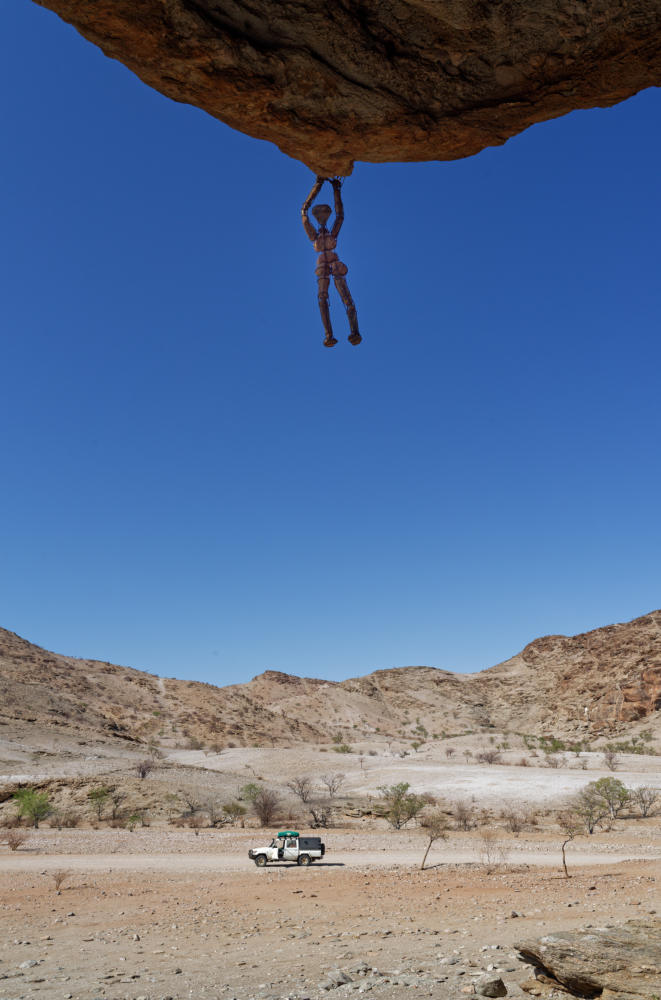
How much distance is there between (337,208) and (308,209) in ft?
1.12

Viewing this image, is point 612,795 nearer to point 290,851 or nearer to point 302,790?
point 302,790

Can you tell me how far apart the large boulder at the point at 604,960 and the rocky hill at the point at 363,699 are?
A: 4521 centimetres

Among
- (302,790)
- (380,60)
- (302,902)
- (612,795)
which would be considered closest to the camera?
(380,60)

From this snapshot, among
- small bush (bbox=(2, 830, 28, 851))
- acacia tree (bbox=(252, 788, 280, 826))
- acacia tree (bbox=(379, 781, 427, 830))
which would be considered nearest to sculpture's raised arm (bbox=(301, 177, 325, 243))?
small bush (bbox=(2, 830, 28, 851))

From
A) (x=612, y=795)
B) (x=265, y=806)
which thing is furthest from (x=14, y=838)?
(x=612, y=795)

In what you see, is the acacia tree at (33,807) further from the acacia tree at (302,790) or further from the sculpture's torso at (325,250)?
the sculpture's torso at (325,250)

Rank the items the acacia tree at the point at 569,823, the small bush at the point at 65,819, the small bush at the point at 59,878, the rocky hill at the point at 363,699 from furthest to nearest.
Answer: the rocky hill at the point at 363,699 → the small bush at the point at 65,819 → the acacia tree at the point at 569,823 → the small bush at the point at 59,878

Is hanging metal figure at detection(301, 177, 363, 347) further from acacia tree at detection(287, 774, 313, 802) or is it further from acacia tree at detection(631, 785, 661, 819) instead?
acacia tree at detection(287, 774, 313, 802)

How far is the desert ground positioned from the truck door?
1.10ft

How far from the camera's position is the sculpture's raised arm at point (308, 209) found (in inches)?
294

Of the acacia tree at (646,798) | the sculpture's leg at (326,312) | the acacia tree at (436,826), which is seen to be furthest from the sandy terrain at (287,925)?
the acacia tree at (646,798)

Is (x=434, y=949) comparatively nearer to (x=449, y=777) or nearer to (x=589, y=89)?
(x=589, y=89)

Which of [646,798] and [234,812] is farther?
[646,798]

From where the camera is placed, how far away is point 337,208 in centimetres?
796
